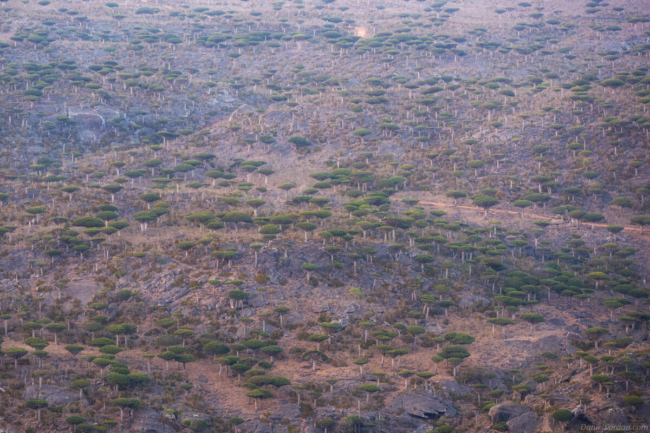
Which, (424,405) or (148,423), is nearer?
(148,423)

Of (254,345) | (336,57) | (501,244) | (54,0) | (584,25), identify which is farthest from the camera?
(54,0)

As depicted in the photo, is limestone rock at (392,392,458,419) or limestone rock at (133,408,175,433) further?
limestone rock at (392,392,458,419)

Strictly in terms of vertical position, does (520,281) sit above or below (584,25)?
below

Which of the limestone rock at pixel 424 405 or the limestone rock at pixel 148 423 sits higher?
the limestone rock at pixel 148 423

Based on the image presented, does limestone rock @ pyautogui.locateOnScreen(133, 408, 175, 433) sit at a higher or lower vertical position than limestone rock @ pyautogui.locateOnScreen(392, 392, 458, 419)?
higher

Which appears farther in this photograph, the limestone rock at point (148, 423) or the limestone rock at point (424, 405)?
the limestone rock at point (424, 405)

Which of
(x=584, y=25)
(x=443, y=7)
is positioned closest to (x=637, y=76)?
(x=584, y=25)

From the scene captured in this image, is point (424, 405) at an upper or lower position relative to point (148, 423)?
lower

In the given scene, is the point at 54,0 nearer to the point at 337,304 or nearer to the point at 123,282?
the point at 123,282

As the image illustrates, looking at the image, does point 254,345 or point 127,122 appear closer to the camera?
point 254,345

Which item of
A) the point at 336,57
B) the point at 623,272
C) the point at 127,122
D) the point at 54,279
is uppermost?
the point at 336,57

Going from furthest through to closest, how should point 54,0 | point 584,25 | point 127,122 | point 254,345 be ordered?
point 54,0 < point 584,25 < point 127,122 < point 254,345
